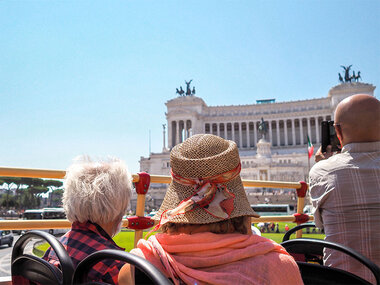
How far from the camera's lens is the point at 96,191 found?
237cm

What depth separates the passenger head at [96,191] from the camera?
2.37 m

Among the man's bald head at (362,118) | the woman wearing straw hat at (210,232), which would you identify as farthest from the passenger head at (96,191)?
the man's bald head at (362,118)

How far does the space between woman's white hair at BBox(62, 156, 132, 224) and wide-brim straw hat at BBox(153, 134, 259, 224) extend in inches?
25.7

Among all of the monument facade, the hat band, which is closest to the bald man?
the hat band

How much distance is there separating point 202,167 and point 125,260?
0.59 m

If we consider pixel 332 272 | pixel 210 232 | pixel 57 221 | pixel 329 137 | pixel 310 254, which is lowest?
pixel 310 254

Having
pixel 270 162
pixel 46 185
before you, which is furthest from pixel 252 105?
pixel 46 185

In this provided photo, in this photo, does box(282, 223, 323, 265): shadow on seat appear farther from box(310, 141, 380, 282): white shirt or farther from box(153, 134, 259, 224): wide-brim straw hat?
box(153, 134, 259, 224): wide-brim straw hat

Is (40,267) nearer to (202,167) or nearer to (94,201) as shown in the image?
(94,201)

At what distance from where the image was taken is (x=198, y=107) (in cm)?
6750

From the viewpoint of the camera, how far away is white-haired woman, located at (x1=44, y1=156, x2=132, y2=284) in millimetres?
2297

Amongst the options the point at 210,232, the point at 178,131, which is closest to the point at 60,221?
the point at 210,232

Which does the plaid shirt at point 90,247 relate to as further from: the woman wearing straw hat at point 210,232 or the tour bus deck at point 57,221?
the tour bus deck at point 57,221

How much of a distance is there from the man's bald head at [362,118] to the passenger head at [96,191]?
6.30ft
